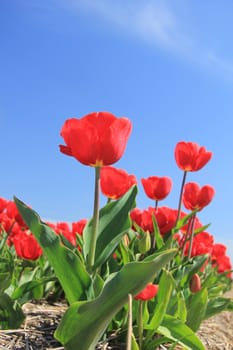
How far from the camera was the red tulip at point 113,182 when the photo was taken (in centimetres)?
214

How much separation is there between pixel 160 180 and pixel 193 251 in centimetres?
68

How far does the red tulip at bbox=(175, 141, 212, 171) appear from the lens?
8.21 feet

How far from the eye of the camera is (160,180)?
8.83 feet

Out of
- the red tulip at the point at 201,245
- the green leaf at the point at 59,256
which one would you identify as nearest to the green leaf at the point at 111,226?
the green leaf at the point at 59,256

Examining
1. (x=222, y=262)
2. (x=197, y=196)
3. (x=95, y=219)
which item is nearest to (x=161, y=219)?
(x=197, y=196)

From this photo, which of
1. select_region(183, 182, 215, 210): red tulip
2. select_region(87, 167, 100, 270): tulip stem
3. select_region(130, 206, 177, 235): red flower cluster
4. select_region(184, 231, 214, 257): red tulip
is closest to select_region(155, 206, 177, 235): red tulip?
select_region(130, 206, 177, 235): red flower cluster

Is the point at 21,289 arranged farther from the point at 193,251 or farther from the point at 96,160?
the point at 193,251

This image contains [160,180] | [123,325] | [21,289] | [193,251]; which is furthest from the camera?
[193,251]

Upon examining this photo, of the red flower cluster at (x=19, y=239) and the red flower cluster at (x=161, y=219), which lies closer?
the red flower cluster at (x=19, y=239)

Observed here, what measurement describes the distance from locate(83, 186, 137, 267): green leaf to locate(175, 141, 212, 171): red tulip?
2.42 feet

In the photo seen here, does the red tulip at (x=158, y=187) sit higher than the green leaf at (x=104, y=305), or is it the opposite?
the red tulip at (x=158, y=187)

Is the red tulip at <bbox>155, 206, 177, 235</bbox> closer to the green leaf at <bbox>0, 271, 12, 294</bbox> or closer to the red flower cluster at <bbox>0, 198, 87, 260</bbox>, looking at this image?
the red flower cluster at <bbox>0, 198, 87, 260</bbox>

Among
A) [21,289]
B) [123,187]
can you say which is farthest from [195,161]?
[21,289]

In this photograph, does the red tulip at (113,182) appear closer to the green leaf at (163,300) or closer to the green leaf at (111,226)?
the green leaf at (111,226)
